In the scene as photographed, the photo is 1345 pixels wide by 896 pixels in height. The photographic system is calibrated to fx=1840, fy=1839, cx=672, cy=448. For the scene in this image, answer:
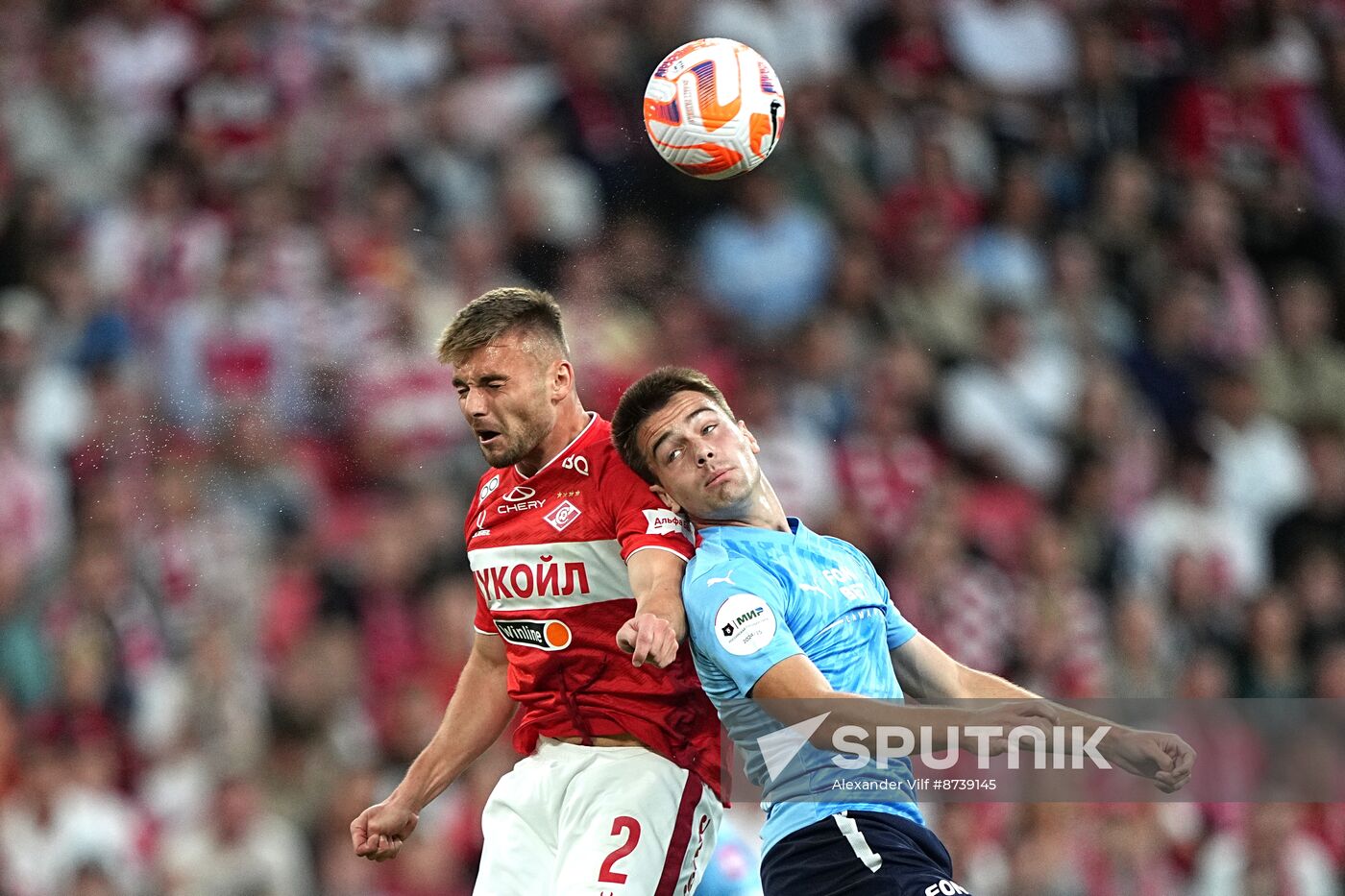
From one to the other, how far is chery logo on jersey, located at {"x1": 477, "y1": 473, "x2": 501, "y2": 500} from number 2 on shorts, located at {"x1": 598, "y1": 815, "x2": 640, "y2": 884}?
1.01 metres

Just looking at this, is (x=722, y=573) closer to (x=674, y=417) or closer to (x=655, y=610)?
(x=655, y=610)

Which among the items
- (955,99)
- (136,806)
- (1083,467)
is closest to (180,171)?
(136,806)

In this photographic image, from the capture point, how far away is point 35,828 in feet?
28.0

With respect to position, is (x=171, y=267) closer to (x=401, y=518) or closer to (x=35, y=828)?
(x=401, y=518)

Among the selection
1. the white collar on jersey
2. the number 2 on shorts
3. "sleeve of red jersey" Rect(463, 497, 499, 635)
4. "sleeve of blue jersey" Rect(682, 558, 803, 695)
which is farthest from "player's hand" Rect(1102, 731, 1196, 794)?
"sleeve of red jersey" Rect(463, 497, 499, 635)

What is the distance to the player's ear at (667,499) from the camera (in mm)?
4785

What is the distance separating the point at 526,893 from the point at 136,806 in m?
A: 4.49

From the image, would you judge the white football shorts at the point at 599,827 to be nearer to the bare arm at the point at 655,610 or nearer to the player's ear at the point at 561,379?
the bare arm at the point at 655,610

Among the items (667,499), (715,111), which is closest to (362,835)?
(667,499)

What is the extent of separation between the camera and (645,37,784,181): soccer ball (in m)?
5.71

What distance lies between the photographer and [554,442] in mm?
4988

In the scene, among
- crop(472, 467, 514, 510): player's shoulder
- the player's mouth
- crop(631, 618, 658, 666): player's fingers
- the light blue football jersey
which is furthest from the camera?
crop(472, 467, 514, 510): player's shoulder

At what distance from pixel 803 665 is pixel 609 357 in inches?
227

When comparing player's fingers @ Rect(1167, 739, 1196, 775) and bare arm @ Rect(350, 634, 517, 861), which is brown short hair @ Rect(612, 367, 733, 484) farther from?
player's fingers @ Rect(1167, 739, 1196, 775)
